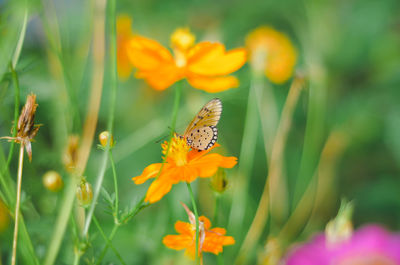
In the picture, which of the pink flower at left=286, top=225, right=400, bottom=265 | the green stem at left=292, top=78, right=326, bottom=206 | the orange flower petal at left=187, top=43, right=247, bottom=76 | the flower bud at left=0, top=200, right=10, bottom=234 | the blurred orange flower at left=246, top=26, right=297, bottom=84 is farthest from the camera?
the blurred orange flower at left=246, top=26, right=297, bottom=84

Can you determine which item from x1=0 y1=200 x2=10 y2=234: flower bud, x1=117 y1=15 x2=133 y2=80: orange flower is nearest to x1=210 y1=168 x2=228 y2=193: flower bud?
x1=0 y1=200 x2=10 y2=234: flower bud

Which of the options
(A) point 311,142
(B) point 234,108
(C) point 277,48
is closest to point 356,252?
(A) point 311,142

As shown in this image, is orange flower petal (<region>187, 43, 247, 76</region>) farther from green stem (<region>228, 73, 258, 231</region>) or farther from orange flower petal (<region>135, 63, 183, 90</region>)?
green stem (<region>228, 73, 258, 231</region>)

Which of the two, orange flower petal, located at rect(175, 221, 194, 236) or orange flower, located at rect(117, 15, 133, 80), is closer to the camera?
orange flower petal, located at rect(175, 221, 194, 236)

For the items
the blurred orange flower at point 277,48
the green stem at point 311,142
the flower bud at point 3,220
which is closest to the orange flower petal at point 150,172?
the flower bud at point 3,220

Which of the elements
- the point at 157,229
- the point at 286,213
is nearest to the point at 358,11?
the point at 286,213

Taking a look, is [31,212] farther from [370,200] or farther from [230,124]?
[370,200]

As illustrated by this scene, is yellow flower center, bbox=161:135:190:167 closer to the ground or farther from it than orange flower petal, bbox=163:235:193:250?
farther from it
